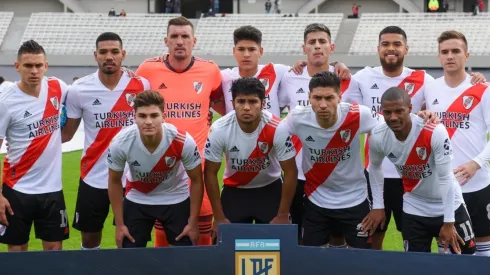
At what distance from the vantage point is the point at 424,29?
35781 mm

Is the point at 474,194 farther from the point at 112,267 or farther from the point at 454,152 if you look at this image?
the point at 112,267

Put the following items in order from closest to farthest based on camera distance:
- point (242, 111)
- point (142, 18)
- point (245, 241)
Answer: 1. point (245, 241)
2. point (242, 111)
3. point (142, 18)

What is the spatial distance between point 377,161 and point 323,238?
0.76m

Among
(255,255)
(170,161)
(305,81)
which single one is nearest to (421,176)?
(305,81)

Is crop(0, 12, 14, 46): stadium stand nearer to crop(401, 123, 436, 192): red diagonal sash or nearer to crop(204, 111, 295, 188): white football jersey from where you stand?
crop(204, 111, 295, 188): white football jersey

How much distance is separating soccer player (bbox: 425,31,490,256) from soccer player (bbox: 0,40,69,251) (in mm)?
3159

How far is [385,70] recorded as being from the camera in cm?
612

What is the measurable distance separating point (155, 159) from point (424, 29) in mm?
32407

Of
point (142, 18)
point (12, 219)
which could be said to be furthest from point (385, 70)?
point (142, 18)

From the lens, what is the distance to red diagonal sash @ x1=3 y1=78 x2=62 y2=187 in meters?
5.76

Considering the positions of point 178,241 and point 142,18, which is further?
point 142,18

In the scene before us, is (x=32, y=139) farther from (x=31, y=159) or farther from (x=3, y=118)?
(x=3, y=118)

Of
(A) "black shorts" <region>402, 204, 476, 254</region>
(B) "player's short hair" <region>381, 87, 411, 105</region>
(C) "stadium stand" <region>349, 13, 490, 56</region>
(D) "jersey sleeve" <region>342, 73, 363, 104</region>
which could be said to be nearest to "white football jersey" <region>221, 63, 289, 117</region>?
(D) "jersey sleeve" <region>342, 73, 363, 104</region>

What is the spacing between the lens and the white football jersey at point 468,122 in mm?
5656
